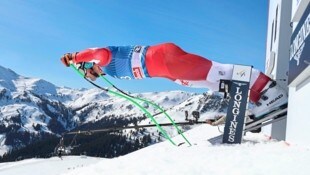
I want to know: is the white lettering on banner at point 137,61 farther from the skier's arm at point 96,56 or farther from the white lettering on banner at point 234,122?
the white lettering on banner at point 234,122

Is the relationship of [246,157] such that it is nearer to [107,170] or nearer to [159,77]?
[107,170]

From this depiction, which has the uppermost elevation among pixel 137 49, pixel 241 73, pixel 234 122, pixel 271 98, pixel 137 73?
pixel 137 49

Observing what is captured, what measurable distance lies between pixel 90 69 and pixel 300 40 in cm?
376

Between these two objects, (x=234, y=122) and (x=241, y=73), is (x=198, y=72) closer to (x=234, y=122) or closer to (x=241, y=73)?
(x=241, y=73)

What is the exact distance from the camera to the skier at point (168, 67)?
7328mm

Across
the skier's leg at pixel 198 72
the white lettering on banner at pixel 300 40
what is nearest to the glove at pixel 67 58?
the skier's leg at pixel 198 72

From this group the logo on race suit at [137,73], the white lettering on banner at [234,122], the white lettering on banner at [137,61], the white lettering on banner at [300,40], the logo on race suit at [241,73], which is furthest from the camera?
the logo on race suit at [137,73]

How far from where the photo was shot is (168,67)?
7352 millimetres

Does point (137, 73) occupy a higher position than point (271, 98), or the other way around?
point (137, 73)

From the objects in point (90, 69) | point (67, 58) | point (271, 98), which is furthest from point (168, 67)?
point (67, 58)

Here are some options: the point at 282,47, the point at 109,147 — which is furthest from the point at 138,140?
the point at 282,47

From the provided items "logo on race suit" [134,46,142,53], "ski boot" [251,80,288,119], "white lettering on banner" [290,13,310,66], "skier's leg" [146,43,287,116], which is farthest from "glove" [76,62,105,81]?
"white lettering on banner" [290,13,310,66]

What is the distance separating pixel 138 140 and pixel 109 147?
2493 cm

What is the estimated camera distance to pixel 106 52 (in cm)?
790
